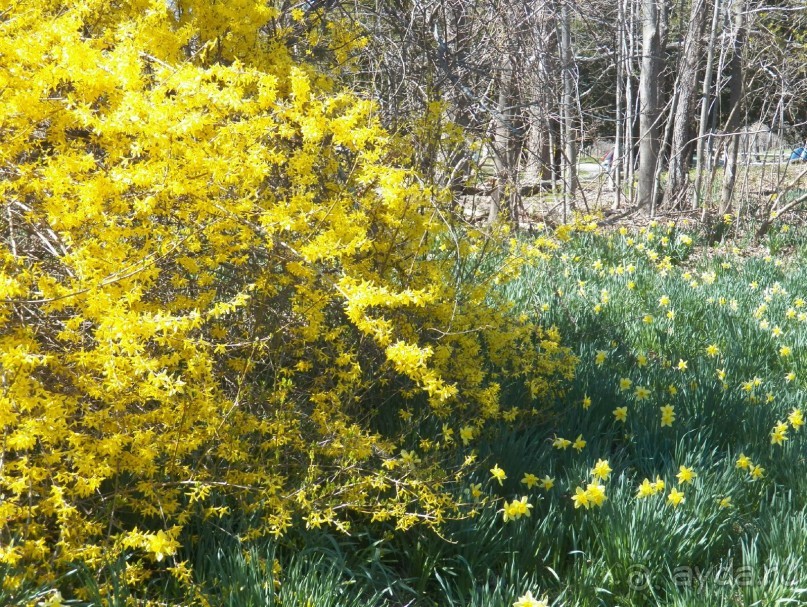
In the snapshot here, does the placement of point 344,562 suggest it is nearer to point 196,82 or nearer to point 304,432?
point 304,432

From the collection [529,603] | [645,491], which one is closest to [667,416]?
[645,491]

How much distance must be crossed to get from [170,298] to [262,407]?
0.52 m

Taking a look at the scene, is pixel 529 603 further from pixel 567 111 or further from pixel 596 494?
pixel 567 111

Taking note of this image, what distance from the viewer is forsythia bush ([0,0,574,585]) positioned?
7.50 feet

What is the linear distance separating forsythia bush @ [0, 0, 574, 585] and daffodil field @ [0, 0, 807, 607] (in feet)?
0.05

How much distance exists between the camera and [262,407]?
119 inches

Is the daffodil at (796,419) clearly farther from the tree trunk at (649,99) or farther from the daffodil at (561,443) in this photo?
the tree trunk at (649,99)

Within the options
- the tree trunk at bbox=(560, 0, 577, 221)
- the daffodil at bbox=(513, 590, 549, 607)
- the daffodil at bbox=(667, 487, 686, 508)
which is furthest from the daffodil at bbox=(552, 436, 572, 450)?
the tree trunk at bbox=(560, 0, 577, 221)

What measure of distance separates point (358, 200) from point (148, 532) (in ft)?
4.55

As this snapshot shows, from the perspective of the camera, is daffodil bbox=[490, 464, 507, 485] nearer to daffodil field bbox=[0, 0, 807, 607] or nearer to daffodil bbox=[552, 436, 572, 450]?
daffodil field bbox=[0, 0, 807, 607]

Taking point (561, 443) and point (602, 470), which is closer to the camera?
point (602, 470)

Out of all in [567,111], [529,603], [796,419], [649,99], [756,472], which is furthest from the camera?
[649,99]

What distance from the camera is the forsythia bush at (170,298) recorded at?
229cm

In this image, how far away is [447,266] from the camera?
3607 mm
